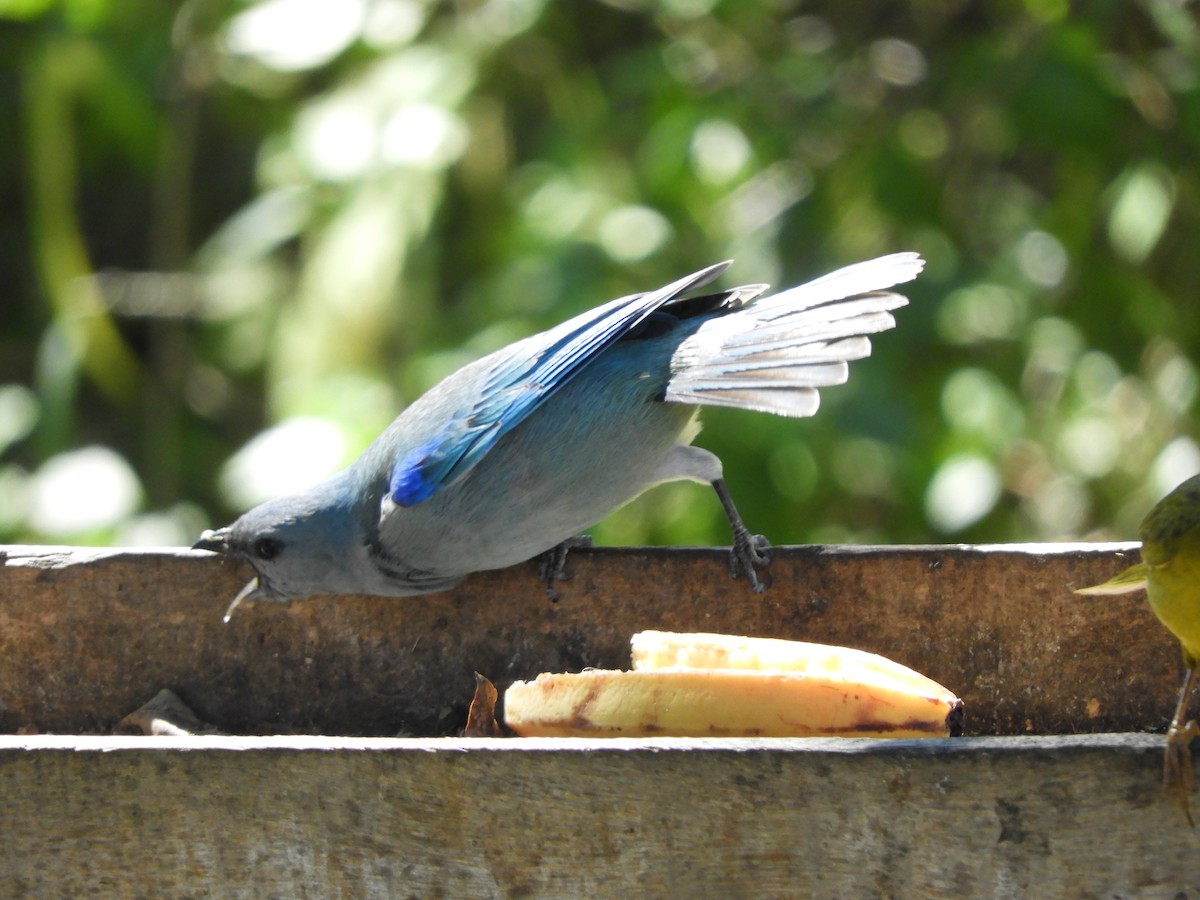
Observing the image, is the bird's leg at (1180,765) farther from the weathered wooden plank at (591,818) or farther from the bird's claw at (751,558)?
the bird's claw at (751,558)

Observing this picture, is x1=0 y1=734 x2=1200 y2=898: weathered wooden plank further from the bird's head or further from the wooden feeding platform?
the bird's head

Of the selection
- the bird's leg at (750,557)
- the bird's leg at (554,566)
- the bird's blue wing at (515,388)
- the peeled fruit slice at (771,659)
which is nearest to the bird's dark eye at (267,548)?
the bird's blue wing at (515,388)

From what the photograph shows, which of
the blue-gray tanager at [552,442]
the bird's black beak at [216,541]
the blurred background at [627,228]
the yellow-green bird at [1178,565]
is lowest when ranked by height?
the yellow-green bird at [1178,565]

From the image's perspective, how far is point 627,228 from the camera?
12.9ft

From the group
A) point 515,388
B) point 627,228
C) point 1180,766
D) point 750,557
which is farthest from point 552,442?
point 1180,766

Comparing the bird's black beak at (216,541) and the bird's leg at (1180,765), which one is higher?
the bird's black beak at (216,541)

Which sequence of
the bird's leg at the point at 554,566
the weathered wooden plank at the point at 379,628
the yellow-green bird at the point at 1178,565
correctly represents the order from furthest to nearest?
1. the bird's leg at the point at 554,566
2. the weathered wooden plank at the point at 379,628
3. the yellow-green bird at the point at 1178,565

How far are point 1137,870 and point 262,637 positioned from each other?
5.62ft

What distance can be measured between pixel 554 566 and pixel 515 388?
36 centimetres

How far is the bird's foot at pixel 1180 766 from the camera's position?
158 cm

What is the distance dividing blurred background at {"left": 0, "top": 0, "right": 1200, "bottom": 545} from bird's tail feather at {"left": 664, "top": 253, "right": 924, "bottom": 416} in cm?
82

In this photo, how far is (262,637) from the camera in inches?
109

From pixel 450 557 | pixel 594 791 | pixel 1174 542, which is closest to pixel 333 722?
pixel 450 557

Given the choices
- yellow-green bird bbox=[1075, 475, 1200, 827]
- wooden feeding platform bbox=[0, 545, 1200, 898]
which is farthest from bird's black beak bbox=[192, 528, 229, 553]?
yellow-green bird bbox=[1075, 475, 1200, 827]
